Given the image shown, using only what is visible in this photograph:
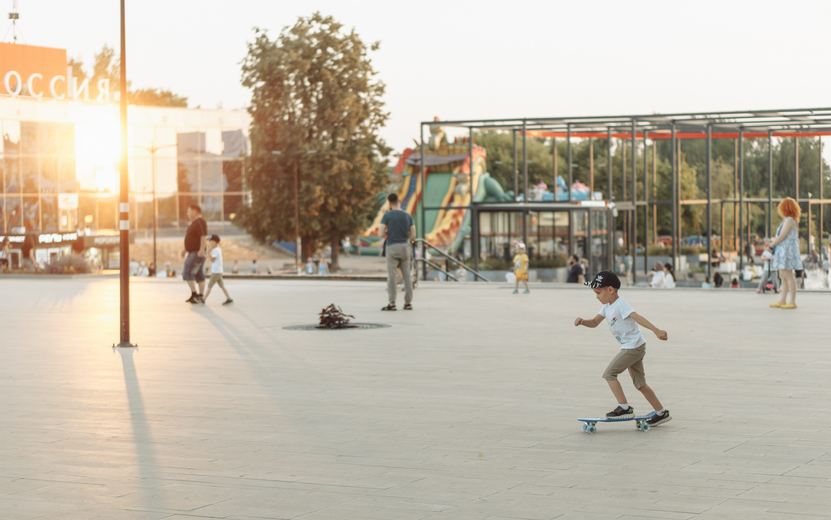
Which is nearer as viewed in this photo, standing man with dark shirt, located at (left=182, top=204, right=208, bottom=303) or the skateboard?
the skateboard

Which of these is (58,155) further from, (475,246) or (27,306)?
(27,306)

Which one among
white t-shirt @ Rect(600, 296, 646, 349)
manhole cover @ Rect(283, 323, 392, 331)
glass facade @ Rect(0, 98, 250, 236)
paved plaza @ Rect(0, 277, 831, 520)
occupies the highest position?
glass facade @ Rect(0, 98, 250, 236)

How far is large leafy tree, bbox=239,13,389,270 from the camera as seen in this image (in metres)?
55.5

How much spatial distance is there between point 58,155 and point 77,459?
7217cm

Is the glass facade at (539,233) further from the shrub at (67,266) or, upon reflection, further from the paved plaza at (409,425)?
the paved plaza at (409,425)

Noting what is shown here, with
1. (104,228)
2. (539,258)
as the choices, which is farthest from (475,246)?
(104,228)

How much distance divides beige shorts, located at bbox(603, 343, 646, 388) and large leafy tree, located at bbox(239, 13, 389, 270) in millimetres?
48247

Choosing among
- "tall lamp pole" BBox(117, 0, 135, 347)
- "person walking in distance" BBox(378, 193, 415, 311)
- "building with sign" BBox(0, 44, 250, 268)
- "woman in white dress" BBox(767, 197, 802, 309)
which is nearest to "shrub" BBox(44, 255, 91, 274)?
"person walking in distance" BBox(378, 193, 415, 311)

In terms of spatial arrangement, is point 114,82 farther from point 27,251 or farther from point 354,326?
point 354,326

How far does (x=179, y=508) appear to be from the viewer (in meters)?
4.93

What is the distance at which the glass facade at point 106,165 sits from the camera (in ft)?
237

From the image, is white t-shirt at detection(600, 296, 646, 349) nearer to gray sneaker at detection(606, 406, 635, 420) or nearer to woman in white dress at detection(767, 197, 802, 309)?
gray sneaker at detection(606, 406, 635, 420)

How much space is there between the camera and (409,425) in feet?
23.2

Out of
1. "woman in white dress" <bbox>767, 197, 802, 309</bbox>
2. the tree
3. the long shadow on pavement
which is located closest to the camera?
the long shadow on pavement
